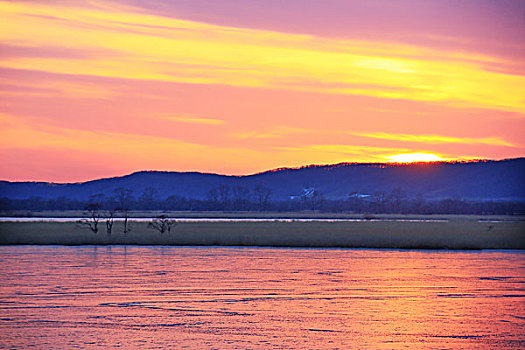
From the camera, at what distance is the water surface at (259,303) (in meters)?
18.8

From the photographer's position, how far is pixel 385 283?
2989 cm

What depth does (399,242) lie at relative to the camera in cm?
5553

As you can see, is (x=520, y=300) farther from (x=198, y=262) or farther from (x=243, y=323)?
(x=198, y=262)

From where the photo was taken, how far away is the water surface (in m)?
18.8

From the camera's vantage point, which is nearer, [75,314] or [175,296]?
[75,314]

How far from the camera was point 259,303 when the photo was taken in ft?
79.9

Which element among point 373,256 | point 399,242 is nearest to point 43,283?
point 373,256

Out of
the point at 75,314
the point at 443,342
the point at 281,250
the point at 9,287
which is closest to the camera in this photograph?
the point at 443,342

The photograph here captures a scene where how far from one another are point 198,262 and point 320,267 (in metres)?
6.20

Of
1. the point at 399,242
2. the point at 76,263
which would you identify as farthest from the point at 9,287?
the point at 399,242

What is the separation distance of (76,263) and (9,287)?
10537mm

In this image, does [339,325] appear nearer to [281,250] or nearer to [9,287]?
[9,287]

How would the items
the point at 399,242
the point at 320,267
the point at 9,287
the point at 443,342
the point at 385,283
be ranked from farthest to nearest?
1. the point at 399,242
2. the point at 320,267
3. the point at 385,283
4. the point at 9,287
5. the point at 443,342

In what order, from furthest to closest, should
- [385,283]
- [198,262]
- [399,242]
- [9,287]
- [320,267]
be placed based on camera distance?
[399,242] < [198,262] < [320,267] < [385,283] < [9,287]
